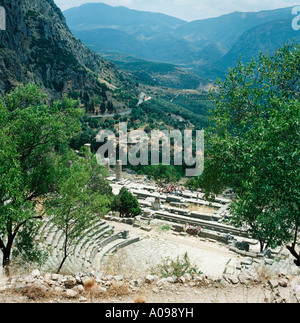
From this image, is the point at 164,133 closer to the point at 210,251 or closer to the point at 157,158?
the point at 157,158

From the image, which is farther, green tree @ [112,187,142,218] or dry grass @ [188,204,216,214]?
dry grass @ [188,204,216,214]

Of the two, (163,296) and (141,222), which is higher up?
(163,296)

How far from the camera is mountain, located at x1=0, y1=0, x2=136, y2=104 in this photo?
219 ft

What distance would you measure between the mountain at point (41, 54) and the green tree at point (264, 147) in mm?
59129

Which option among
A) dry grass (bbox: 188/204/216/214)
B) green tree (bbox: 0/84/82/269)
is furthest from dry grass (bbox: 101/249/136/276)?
dry grass (bbox: 188/204/216/214)

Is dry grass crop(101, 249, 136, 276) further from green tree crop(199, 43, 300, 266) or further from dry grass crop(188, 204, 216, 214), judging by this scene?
dry grass crop(188, 204, 216, 214)

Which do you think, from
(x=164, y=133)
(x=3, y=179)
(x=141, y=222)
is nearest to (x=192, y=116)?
(x=164, y=133)

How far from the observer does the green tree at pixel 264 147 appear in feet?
28.1

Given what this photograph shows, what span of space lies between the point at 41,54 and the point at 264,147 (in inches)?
3467

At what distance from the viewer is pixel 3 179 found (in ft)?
27.1

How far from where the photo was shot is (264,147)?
871 centimetres

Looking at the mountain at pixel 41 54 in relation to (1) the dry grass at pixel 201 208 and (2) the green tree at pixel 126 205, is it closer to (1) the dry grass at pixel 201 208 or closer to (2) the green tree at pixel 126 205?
(2) the green tree at pixel 126 205

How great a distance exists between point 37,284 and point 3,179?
319 cm

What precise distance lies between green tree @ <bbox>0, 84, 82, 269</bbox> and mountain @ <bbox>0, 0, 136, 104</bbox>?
5540 centimetres
